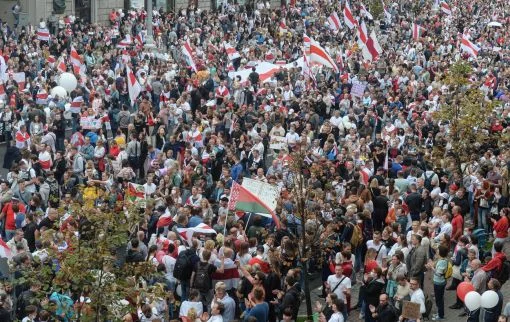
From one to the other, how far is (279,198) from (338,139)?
336 inches

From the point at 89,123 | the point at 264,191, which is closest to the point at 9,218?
the point at 264,191

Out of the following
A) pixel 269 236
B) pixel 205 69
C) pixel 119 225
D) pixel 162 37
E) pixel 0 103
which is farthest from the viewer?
pixel 162 37

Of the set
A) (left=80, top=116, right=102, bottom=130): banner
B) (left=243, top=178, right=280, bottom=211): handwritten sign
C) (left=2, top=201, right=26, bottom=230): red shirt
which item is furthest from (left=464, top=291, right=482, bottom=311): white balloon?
(left=80, top=116, right=102, bottom=130): banner

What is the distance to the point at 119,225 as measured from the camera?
1542 centimetres

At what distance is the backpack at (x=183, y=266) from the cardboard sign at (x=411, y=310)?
12.5 feet

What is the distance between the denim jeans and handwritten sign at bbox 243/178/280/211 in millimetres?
3419

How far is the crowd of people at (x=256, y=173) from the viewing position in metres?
19.1

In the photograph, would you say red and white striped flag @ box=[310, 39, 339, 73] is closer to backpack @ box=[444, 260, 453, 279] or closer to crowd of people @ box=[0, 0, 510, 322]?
crowd of people @ box=[0, 0, 510, 322]

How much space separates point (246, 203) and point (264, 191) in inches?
15.7

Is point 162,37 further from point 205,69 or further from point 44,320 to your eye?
point 44,320

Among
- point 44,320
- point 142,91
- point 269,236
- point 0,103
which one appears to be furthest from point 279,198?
point 142,91

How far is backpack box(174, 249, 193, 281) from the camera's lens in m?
19.4

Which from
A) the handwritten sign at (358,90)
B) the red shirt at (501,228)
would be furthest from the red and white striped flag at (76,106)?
the red shirt at (501,228)

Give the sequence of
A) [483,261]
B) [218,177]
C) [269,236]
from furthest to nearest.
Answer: [218,177] → [483,261] → [269,236]
